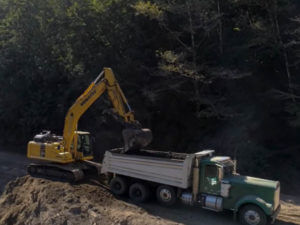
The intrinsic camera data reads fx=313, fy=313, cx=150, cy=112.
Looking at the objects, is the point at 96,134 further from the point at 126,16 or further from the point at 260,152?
the point at 260,152

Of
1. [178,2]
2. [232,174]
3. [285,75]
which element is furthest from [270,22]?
[232,174]

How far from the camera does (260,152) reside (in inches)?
689

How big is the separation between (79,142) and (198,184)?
6.42 metres

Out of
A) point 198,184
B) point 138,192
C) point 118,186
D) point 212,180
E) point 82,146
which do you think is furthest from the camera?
point 82,146

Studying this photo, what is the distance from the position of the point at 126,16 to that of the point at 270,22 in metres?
8.85

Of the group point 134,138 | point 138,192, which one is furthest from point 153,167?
point 134,138

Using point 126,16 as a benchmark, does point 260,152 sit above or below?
below

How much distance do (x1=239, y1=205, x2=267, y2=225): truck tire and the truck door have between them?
3.11 ft

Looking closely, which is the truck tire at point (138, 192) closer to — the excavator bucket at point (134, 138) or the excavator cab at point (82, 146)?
the excavator bucket at point (134, 138)

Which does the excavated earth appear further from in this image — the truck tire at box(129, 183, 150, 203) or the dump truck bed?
the dump truck bed

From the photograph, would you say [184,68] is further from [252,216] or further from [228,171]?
[252,216]

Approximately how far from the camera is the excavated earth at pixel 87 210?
32.8ft

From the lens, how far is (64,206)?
35.9ft

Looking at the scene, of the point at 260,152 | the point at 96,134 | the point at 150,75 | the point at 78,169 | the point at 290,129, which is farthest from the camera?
the point at 96,134
